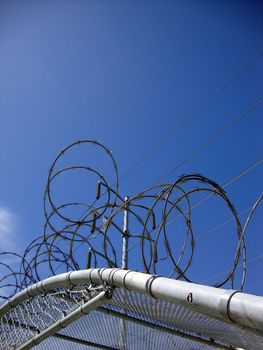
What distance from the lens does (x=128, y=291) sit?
15.8ft

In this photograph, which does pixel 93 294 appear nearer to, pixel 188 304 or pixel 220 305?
pixel 188 304

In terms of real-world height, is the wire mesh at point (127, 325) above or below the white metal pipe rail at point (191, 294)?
above

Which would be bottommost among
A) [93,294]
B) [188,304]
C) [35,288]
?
[188,304]

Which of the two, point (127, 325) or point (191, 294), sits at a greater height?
point (127, 325)

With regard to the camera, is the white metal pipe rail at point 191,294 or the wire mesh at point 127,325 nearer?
the white metal pipe rail at point 191,294

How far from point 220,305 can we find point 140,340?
4142mm

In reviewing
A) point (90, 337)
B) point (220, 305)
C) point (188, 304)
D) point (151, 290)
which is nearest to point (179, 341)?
point (90, 337)

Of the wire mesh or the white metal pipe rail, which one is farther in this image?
the wire mesh

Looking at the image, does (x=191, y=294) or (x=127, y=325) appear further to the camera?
(x=127, y=325)

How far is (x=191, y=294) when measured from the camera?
3.46 metres

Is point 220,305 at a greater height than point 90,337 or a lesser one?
lesser

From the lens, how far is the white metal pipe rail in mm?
2770

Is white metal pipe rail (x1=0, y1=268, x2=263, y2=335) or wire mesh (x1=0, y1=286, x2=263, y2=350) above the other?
wire mesh (x1=0, y1=286, x2=263, y2=350)

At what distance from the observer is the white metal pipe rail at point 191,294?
9.09 feet
